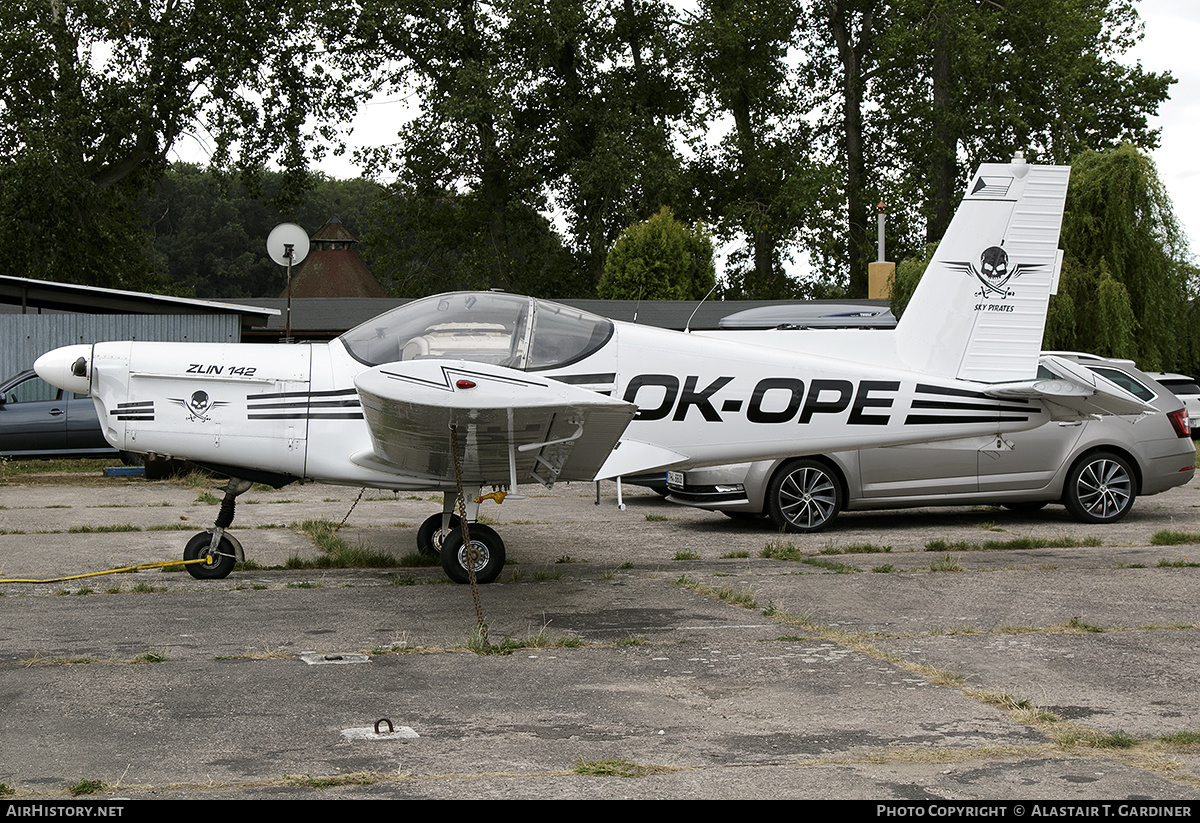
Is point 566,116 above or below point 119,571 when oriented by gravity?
above

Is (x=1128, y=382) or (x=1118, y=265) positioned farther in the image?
(x=1118, y=265)

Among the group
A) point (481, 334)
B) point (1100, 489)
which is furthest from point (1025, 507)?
point (481, 334)

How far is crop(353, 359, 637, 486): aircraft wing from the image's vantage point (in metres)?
5.93

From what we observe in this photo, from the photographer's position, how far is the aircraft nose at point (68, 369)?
292 inches

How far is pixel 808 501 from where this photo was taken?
10.1 metres

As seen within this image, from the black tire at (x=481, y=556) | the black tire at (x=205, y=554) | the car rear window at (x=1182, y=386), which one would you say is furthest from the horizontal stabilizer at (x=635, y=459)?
the car rear window at (x=1182, y=386)

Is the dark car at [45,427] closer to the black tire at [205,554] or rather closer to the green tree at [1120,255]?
the black tire at [205,554]

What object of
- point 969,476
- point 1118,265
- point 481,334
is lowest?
point 969,476

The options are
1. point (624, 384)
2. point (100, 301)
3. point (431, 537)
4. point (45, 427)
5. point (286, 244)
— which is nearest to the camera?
point (624, 384)

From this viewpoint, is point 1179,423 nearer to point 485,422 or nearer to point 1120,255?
point 485,422

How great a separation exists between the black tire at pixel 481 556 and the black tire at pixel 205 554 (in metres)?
1.62

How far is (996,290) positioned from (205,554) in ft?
19.8

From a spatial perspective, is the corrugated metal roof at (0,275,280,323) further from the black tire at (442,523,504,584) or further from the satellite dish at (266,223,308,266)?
the black tire at (442,523,504,584)

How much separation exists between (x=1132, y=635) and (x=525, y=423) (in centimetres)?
351
